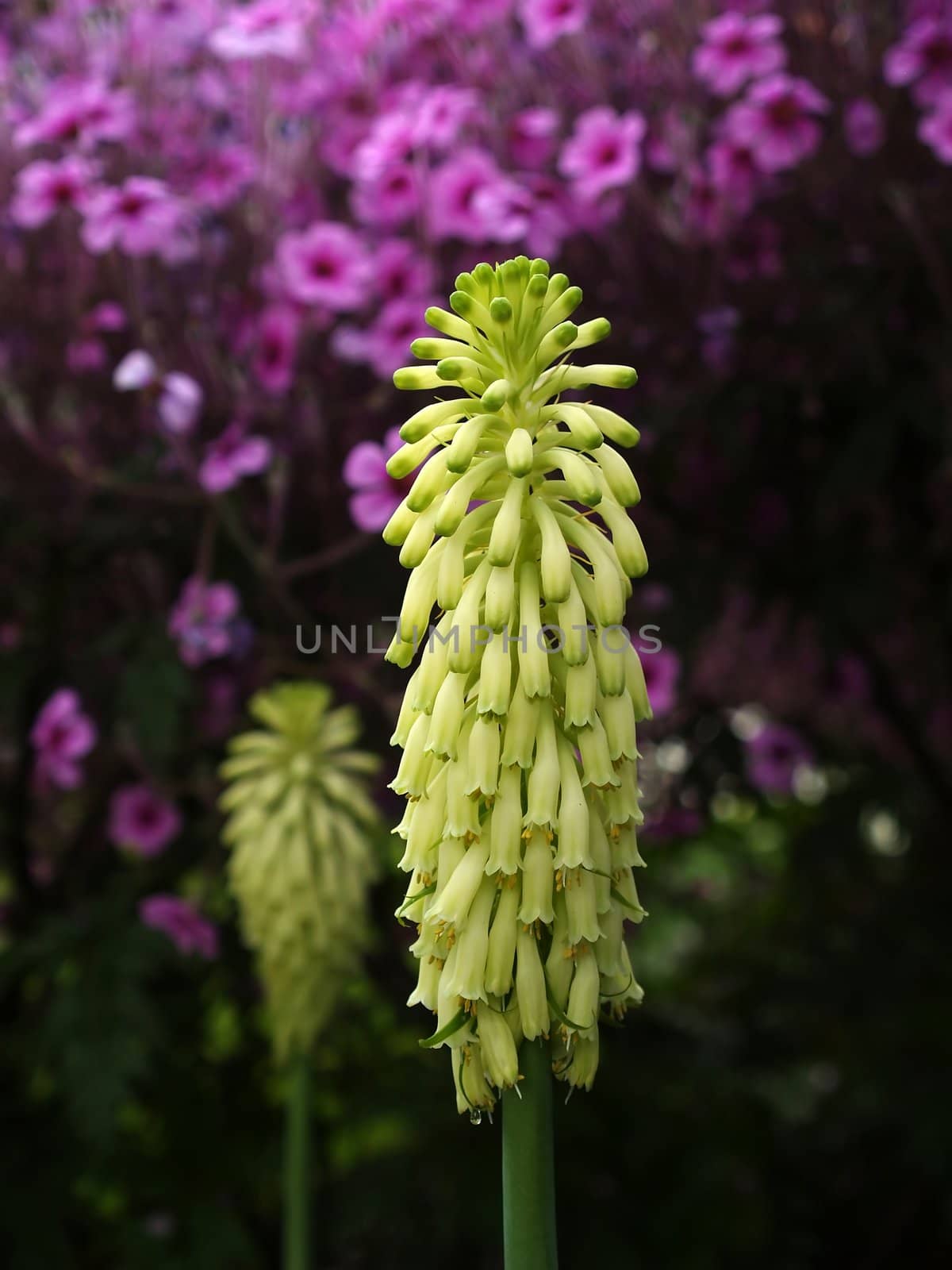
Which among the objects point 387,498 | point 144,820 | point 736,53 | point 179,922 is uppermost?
point 736,53

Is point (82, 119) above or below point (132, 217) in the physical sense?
above

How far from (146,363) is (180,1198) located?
3.14m

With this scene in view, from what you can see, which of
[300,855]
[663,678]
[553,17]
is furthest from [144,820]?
[553,17]

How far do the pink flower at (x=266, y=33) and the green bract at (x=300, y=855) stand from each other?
6.17 feet

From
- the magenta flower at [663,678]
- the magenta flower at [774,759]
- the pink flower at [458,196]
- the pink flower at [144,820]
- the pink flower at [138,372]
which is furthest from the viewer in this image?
the magenta flower at [774,759]

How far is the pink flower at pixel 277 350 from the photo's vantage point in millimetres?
4008

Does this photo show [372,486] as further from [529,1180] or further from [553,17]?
[529,1180]

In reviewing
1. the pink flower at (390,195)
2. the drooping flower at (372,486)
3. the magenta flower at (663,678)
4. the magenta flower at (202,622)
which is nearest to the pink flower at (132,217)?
the pink flower at (390,195)

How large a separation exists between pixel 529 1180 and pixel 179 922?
9.31 feet

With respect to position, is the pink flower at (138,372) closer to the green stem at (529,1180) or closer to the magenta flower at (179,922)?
the magenta flower at (179,922)

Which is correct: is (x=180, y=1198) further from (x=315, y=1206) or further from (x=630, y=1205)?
(x=630, y=1205)

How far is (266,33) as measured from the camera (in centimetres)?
395

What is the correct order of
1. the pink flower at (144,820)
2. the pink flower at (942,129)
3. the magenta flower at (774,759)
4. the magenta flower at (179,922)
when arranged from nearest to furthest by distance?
1. the pink flower at (942,129)
2. the magenta flower at (179,922)
3. the pink flower at (144,820)
4. the magenta flower at (774,759)

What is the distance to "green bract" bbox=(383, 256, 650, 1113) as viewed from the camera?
162cm
